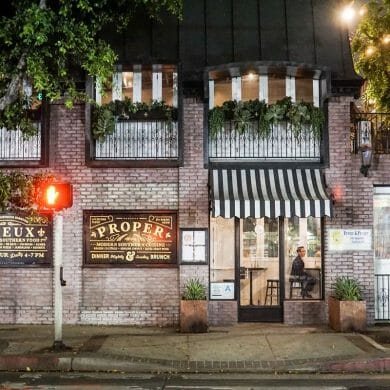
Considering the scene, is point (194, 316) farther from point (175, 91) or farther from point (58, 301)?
point (175, 91)

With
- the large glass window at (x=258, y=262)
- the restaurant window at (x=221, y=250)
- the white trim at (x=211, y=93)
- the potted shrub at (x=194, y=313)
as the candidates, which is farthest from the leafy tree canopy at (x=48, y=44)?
the large glass window at (x=258, y=262)

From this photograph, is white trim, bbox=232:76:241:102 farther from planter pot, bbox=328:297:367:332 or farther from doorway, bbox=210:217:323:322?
planter pot, bbox=328:297:367:332

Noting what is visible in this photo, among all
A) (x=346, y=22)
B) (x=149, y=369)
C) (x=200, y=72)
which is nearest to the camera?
(x=149, y=369)

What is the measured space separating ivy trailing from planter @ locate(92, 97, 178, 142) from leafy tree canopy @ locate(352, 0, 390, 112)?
521 cm

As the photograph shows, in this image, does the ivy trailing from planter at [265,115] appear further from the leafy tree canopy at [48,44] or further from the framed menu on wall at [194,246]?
the leafy tree canopy at [48,44]

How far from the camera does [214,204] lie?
1334 cm

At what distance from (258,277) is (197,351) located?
11.0ft

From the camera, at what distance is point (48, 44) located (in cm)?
1107

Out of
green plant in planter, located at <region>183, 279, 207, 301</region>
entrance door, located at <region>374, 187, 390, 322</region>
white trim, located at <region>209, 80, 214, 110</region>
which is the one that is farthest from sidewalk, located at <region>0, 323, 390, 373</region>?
white trim, located at <region>209, 80, 214, 110</region>

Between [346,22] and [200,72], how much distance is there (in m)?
3.79

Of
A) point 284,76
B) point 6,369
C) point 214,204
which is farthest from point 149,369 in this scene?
point 284,76

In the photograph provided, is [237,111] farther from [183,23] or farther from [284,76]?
[183,23]

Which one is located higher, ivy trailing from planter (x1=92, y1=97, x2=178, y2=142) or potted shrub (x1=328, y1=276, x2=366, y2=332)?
ivy trailing from planter (x1=92, y1=97, x2=178, y2=142)

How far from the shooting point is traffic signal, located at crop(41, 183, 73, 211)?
11.5 meters
